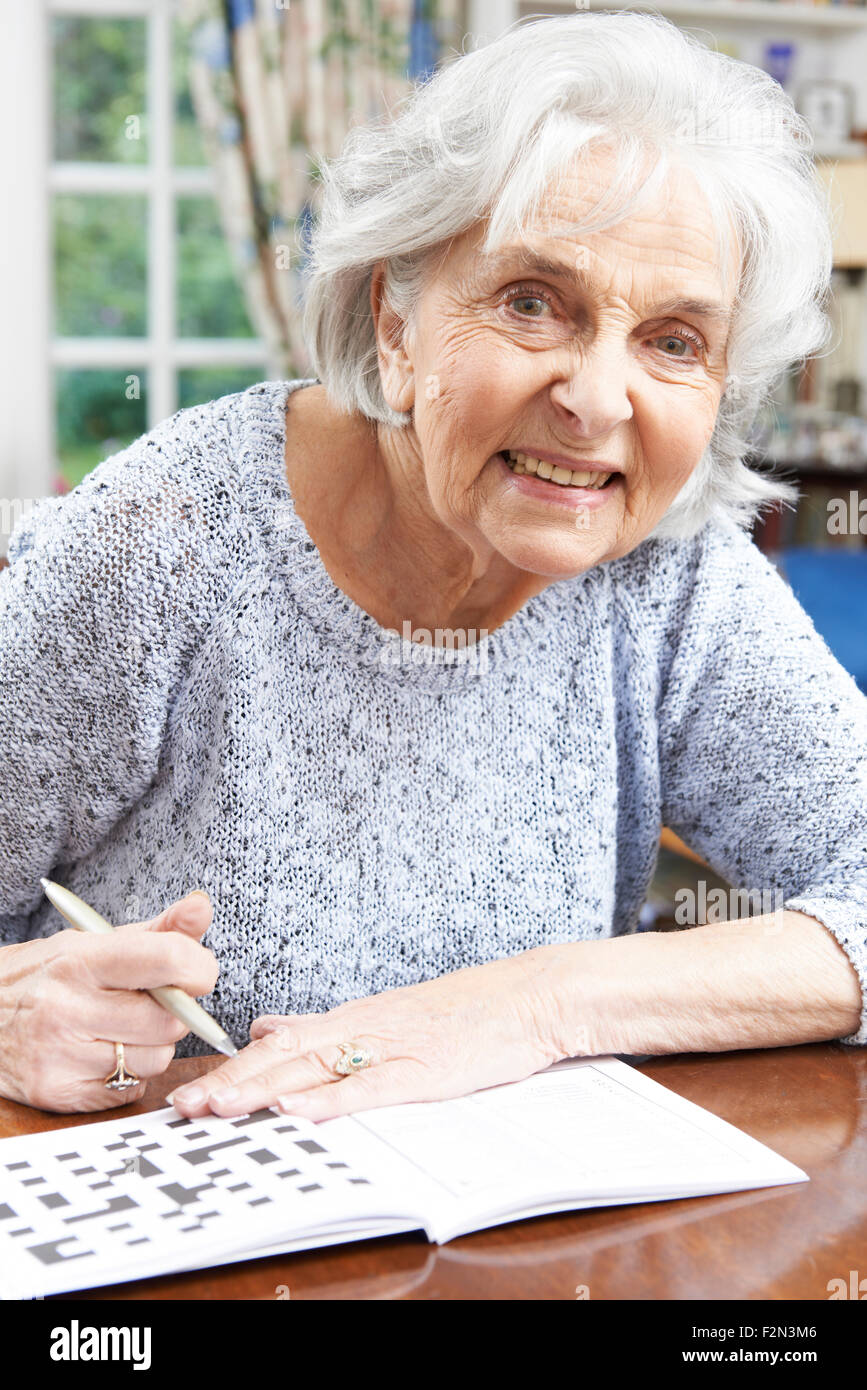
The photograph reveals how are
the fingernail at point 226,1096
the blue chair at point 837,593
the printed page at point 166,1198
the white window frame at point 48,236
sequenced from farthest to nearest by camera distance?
1. the white window frame at point 48,236
2. the blue chair at point 837,593
3. the fingernail at point 226,1096
4. the printed page at point 166,1198

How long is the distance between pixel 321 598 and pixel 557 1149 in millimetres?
525

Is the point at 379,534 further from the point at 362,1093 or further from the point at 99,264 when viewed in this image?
the point at 99,264

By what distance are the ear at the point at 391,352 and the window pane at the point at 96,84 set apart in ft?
9.44

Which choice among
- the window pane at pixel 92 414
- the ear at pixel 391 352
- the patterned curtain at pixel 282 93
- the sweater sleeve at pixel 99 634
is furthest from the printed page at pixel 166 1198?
the window pane at pixel 92 414

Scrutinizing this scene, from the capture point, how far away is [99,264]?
12.5 feet

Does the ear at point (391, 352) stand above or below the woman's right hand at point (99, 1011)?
above

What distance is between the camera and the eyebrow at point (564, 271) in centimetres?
98

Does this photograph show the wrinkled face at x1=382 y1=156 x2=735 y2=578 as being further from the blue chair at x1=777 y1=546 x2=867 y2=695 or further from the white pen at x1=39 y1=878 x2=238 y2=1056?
the blue chair at x1=777 y1=546 x2=867 y2=695

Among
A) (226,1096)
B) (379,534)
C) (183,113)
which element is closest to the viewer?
(226,1096)

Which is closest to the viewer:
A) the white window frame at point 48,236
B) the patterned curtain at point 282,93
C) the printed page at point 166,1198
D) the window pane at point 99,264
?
the printed page at point 166,1198

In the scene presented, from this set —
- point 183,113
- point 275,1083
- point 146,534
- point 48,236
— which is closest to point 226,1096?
point 275,1083

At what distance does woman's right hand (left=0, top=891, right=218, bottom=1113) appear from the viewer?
0.82m

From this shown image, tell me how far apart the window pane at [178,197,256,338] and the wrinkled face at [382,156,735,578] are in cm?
308

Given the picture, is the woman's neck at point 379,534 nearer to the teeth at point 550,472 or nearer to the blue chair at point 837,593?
the teeth at point 550,472
